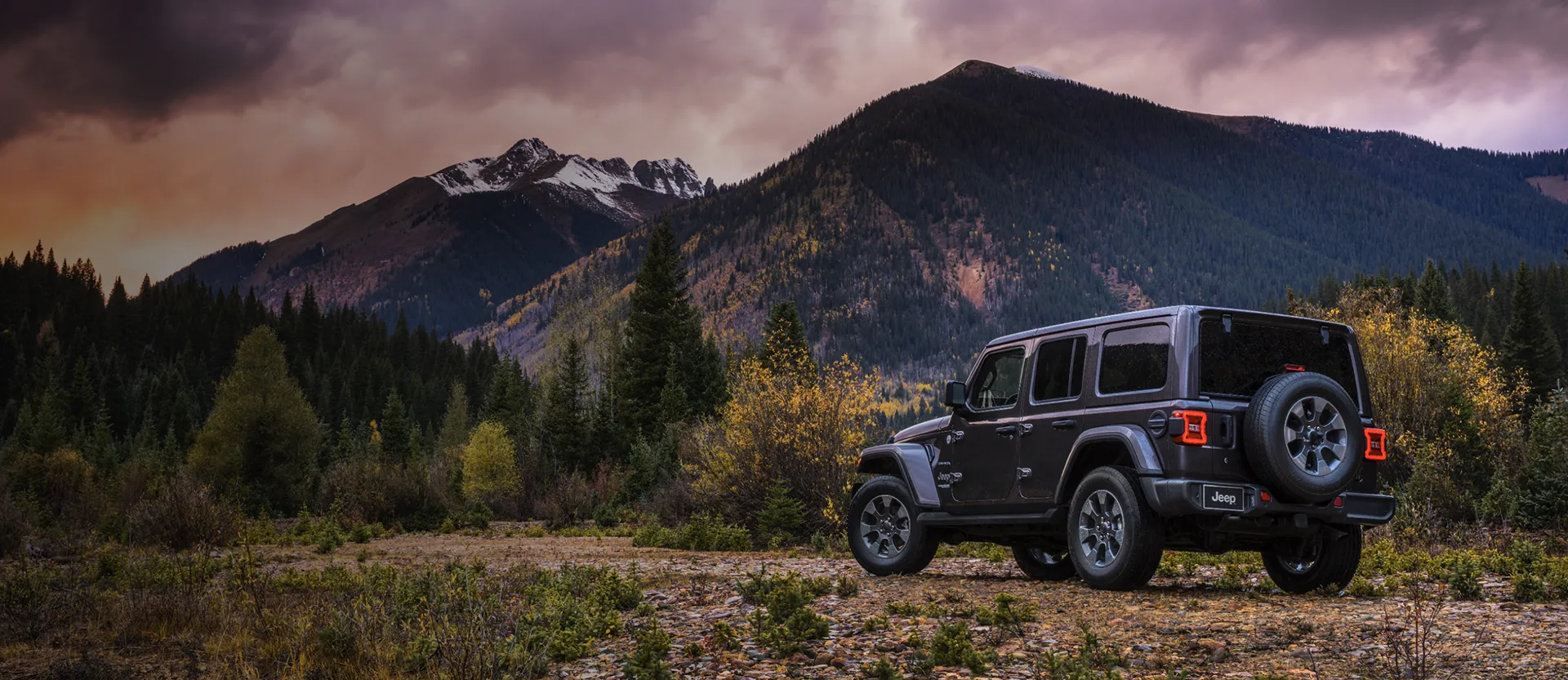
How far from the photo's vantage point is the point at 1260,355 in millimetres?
8891

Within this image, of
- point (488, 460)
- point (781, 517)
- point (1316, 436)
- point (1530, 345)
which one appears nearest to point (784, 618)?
point (1316, 436)

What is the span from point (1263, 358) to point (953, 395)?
287 centimetres

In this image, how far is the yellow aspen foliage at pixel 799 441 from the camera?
20.1 metres

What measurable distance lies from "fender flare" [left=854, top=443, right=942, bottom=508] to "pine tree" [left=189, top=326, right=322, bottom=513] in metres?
39.6

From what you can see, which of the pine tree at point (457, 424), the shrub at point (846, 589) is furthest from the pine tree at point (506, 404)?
the shrub at point (846, 589)

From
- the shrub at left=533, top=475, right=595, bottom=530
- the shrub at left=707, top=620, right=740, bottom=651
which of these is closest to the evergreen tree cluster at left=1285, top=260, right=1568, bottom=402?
the shrub at left=533, top=475, right=595, bottom=530

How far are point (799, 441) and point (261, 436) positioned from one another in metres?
35.9

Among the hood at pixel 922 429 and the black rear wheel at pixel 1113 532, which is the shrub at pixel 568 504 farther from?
the black rear wheel at pixel 1113 532

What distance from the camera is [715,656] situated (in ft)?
22.7

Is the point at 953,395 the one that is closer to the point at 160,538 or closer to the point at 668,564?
the point at 668,564

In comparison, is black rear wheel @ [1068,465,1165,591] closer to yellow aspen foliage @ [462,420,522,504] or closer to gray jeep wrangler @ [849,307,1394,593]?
gray jeep wrangler @ [849,307,1394,593]

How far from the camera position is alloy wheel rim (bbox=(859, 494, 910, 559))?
11359 mm

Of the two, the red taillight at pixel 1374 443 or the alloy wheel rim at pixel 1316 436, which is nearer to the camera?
the alloy wheel rim at pixel 1316 436

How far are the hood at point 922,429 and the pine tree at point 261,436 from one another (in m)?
39.5
